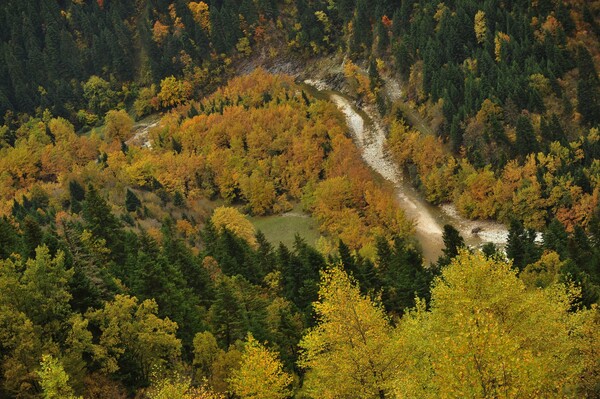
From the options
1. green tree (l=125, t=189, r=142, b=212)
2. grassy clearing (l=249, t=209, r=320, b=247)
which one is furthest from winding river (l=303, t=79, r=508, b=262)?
green tree (l=125, t=189, r=142, b=212)

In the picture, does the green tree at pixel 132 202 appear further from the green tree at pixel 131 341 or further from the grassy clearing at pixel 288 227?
the green tree at pixel 131 341

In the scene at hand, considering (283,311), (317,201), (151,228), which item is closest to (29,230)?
(283,311)

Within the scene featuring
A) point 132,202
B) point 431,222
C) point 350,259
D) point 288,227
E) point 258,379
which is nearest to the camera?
point 258,379

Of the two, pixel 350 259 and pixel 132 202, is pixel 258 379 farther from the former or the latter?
pixel 132 202

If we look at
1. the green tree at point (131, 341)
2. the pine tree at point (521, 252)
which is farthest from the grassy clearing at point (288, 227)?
the green tree at point (131, 341)

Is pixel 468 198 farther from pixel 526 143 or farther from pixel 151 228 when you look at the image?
pixel 151 228

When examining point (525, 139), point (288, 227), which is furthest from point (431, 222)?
point (288, 227)
